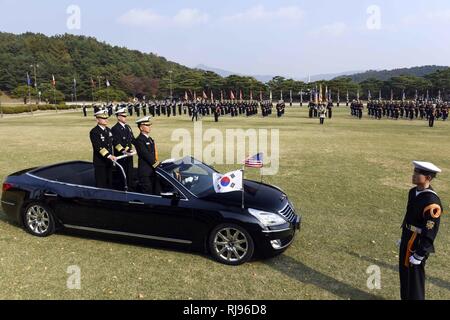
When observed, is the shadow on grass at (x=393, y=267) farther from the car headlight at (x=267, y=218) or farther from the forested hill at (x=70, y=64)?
the forested hill at (x=70, y=64)

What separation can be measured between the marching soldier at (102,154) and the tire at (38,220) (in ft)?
2.83

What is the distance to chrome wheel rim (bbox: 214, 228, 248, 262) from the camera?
4949mm

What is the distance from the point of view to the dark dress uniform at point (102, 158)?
603 centimetres

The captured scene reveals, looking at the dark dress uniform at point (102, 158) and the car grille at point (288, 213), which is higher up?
the dark dress uniform at point (102, 158)

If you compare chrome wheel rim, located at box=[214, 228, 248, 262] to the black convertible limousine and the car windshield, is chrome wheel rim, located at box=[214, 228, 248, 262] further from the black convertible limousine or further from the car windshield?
the car windshield

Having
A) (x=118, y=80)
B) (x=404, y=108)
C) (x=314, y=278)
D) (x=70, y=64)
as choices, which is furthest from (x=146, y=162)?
(x=70, y=64)

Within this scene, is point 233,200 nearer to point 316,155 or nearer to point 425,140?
point 316,155

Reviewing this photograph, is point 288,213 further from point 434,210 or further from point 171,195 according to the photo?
point 434,210

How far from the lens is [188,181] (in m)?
5.56

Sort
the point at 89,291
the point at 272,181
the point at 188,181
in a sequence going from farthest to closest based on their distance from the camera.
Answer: the point at 272,181 < the point at 188,181 < the point at 89,291

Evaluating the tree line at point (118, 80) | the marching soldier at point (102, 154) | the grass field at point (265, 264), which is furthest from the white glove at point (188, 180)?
the tree line at point (118, 80)
